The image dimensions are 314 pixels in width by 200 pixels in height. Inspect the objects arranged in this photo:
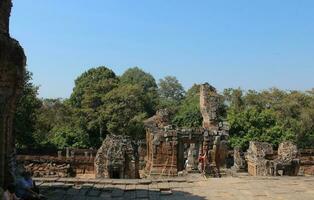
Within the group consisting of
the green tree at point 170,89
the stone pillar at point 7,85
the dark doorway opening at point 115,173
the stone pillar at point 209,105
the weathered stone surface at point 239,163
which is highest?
the green tree at point 170,89

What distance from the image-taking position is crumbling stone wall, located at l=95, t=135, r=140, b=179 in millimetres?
20703

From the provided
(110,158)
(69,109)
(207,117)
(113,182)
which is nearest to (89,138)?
(69,109)

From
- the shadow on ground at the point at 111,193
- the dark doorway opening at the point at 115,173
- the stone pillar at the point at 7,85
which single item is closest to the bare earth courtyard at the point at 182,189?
the shadow on ground at the point at 111,193

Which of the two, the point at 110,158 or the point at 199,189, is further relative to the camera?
the point at 110,158

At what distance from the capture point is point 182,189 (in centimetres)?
1448

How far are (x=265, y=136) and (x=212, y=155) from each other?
18274 millimetres

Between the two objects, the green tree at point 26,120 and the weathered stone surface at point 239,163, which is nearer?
the weathered stone surface at point 239,163

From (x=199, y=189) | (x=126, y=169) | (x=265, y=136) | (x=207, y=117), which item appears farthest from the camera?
(x=265, y=136)

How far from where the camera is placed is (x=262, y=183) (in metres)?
15.4

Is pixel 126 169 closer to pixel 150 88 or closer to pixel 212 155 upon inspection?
pixel 212 155

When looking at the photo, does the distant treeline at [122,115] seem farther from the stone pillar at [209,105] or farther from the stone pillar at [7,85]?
the stone pillar at [7,85]

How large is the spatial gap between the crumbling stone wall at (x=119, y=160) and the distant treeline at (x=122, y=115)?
11.8 meters

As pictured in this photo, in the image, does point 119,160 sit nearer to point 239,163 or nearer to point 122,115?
point 239,163

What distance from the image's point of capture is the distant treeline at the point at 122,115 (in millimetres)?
36531
